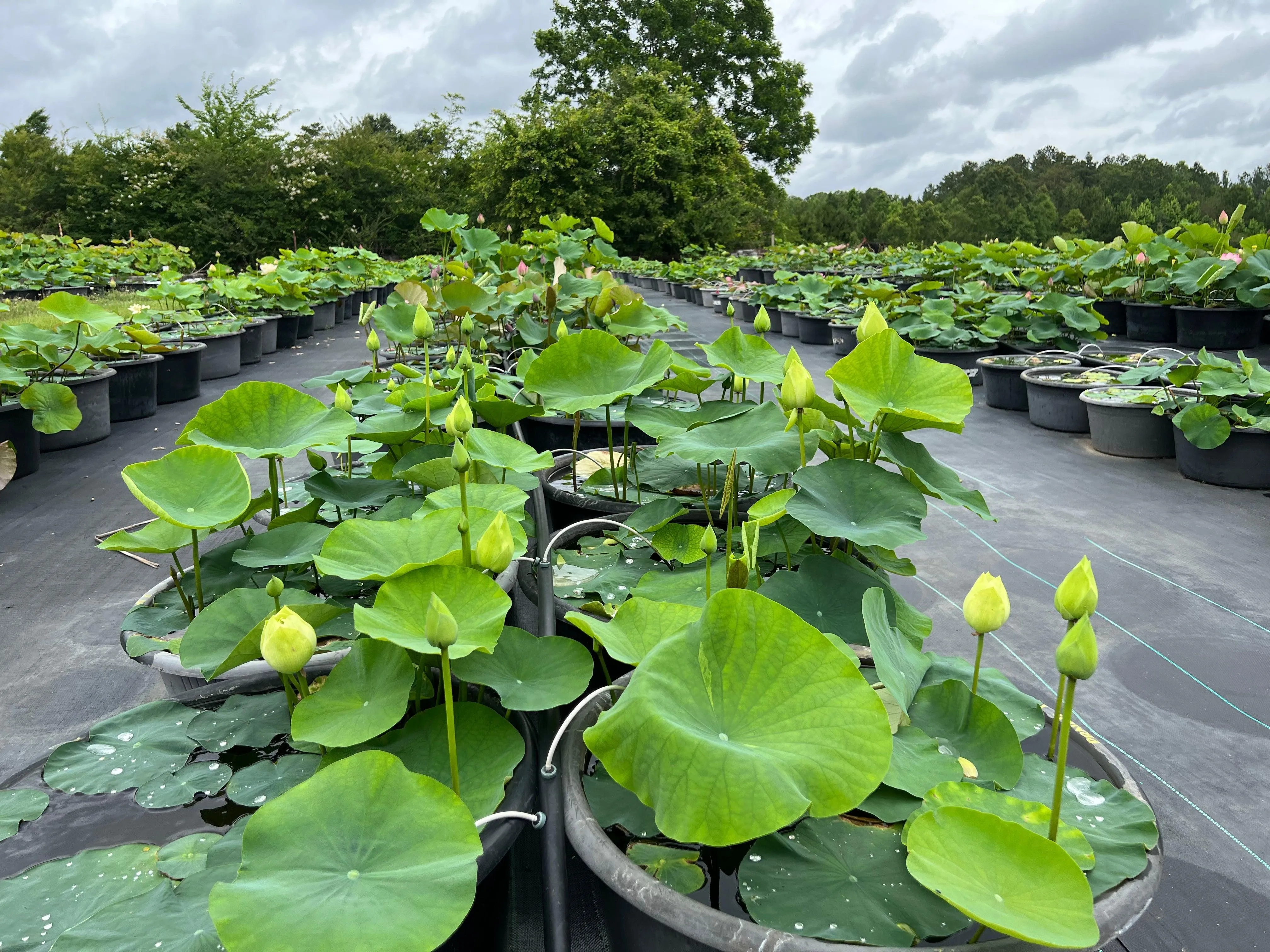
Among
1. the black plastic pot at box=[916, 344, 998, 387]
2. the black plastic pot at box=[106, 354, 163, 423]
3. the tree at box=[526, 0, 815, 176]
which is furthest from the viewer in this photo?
the tree at box=[526, 0, 815, 176]

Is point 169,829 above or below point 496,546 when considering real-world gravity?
below

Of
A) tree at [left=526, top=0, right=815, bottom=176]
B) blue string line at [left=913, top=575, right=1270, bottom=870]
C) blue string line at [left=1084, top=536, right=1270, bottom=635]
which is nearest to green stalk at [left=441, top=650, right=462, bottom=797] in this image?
blue string line at [left=913, top=575, right=1270, bottom=870]

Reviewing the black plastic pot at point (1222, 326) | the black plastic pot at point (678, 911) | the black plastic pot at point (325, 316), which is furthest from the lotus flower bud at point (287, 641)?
the black plastic pot at point (325, 316)

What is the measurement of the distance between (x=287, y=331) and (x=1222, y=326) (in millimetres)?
6371

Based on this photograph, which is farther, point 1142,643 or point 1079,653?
point 1142,643

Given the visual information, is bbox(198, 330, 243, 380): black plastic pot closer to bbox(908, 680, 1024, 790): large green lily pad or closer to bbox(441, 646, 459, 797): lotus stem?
bbox(441, 646, 459, 797): lotus stem

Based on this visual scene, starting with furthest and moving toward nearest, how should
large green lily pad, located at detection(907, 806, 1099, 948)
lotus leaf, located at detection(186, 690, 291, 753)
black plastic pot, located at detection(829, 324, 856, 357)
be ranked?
black plastic pot, located at detection(829, 324, 856, 357) < lotus leaf, located at detection(186, 690, 291, 753) < large green lily pad, located at detection(907, 806, 1099, 948)

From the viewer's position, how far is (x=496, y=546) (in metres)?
0.79

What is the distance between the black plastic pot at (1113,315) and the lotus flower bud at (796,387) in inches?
220

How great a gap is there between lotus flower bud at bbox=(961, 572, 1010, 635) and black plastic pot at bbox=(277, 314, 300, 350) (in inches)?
239

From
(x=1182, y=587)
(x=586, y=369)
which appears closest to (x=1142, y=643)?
(x=1182, y=587)

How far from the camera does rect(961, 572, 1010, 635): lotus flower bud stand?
2.29ft

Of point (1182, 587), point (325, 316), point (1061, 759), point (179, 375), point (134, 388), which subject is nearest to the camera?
point (1061, 759)

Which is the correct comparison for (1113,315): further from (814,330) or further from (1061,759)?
(1061,759)
